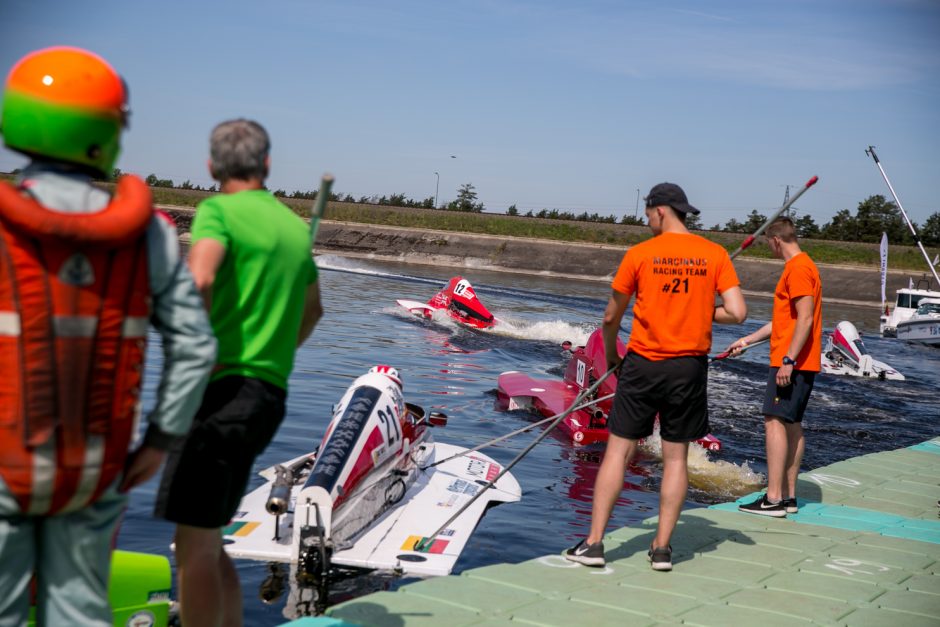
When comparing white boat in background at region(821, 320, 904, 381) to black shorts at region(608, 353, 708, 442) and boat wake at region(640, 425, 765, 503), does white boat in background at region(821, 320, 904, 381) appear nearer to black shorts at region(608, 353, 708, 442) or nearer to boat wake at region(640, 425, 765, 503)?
boat wake at region(640, 425, 765, 503)

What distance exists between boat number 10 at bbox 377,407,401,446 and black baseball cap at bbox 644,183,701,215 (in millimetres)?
2780

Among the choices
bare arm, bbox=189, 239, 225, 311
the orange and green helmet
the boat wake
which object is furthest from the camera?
the boat wake

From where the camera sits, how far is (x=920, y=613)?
5.11m

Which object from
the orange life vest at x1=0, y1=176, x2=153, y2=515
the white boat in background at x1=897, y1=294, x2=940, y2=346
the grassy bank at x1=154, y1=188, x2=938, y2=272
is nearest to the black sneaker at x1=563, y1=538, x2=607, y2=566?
the orange life vest at x1=0, y1=176, x2=153, y2=515

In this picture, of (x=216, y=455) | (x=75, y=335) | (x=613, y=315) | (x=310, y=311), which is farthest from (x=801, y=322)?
(x=75, y=335)

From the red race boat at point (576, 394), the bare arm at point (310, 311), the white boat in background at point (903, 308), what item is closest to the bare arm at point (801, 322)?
the red race boat at point (576, 394)

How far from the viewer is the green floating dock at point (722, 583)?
15.5ft

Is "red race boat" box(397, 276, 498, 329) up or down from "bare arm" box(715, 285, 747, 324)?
down

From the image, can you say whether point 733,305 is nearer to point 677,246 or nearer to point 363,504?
point 677,246

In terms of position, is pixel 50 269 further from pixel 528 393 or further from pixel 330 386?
pixel 330 386

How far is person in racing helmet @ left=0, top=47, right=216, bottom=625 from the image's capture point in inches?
90.4

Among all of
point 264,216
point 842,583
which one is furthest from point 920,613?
point 264,216

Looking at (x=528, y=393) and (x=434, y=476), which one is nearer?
(x=434, y=476)

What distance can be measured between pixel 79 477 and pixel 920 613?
14.9 feet
